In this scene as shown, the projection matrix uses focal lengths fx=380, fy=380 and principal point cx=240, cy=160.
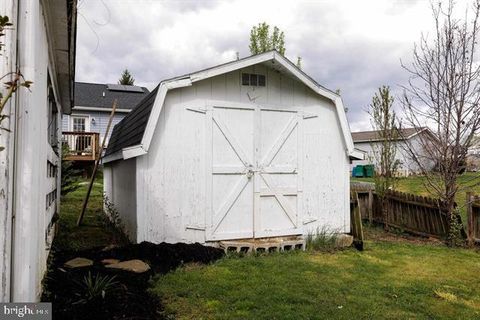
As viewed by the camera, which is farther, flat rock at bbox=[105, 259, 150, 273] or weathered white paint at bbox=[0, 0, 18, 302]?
flat rock at bbox=[105, 259, 150, 273]

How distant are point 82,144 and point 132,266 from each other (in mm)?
16320

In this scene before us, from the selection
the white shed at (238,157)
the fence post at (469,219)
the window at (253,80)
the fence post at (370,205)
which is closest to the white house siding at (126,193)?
the white shed at (238,157)

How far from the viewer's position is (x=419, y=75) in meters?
9.02

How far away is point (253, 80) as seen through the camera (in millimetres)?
7375

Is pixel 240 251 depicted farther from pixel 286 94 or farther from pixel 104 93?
pixel 104 93

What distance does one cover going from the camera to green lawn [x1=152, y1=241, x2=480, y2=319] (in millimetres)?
4184

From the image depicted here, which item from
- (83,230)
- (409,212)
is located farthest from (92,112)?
(409,212)

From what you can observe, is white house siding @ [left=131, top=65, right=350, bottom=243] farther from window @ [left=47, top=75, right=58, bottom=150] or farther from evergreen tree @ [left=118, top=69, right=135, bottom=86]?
evergreen tree @ [left=118, top=69, right=135, bottom=86]

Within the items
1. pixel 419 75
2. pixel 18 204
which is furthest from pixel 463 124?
pixel 18 204

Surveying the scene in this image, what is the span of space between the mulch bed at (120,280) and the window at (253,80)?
318cm

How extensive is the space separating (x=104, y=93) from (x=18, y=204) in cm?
2618

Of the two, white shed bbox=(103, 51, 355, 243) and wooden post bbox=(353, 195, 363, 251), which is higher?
white shed bbox=(103, 51, 355, 243)

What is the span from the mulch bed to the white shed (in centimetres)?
53

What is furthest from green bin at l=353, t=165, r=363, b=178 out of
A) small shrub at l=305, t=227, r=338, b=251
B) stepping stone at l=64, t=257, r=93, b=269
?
stepping stone at l=64, t=257, r=93, b=269
